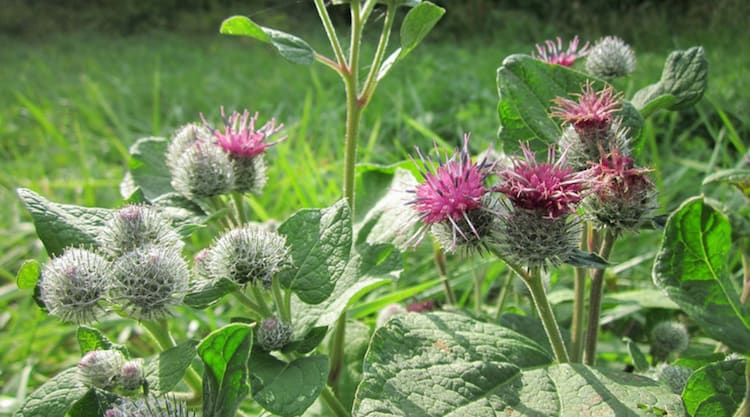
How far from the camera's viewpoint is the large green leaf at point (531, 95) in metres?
1.77

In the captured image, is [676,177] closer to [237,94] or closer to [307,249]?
[307,249]

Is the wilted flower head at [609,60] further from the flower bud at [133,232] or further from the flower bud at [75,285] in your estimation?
the flower bud at [75,285]

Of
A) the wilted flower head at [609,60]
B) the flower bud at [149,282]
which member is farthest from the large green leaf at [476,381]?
the wilted flower head at [609,60]

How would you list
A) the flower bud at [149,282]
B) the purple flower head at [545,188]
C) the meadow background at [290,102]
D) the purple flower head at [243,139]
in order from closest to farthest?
the purple flower head at [545,188], the flower bud at [149,282], the purple flower head at [243,139], the meadow background at [290,102]

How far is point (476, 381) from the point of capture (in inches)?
52.3

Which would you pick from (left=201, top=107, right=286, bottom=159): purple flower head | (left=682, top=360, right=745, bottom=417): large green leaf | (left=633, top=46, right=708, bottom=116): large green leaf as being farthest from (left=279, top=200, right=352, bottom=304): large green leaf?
(left=633, top=46, right=708, bottom=116): large green leaf

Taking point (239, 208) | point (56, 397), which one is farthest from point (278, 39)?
point (56, 397)

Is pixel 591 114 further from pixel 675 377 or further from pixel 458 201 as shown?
pixel 675 377

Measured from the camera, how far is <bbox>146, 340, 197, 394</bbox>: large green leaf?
4.57ft

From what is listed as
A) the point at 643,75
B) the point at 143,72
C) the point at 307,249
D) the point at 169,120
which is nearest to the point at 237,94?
the point at 169,120

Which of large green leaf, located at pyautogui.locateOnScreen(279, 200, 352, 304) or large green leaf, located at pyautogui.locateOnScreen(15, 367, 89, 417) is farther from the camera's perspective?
large green leaf, located at pyautogui.locateOnScreen(279, 200, 352, 304)

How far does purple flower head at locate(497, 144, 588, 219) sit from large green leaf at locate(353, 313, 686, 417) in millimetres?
324

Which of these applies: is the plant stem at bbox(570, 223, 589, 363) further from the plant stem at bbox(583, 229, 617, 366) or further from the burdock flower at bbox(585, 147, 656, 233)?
the burdock flower at bbox(585, 147, 656, 233)

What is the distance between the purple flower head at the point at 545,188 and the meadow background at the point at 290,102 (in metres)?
0.52
